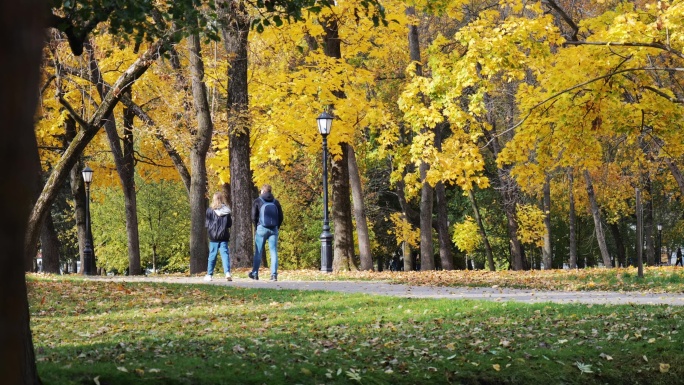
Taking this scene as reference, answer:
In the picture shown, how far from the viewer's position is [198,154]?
2672 centimetres

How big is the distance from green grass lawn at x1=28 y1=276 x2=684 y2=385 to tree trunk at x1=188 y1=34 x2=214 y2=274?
1214cm

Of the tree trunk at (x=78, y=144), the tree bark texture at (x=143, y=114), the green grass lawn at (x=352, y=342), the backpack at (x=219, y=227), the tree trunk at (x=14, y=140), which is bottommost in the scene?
the green grass lawn at (x=352, y=342)

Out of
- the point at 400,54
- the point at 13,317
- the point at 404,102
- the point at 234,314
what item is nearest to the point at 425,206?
the point at 400,54

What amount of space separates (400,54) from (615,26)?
19058 mm

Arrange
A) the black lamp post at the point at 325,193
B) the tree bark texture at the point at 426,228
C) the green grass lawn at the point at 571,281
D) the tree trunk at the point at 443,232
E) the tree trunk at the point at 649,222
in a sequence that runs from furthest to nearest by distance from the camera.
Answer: the tree trunk at the point at 649,222
the tree trunk at the point at 443,232
the tree bark texture at the point at 426,228
the black lamp post at the point at 325,193
the green grass lawn at the point at 571,281

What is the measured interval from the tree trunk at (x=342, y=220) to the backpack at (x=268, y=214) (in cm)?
678

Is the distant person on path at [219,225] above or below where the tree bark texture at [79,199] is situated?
below

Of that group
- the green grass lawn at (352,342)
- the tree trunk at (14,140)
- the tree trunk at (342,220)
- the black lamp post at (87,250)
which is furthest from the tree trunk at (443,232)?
the tree trunk at (14,140)

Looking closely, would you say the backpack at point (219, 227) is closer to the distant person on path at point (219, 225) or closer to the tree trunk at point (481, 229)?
the distant person on path at point (219, 225)

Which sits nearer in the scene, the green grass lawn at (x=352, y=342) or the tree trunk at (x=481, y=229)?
the green grass lawn at (x=352, y=342)

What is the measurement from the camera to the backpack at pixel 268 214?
19391mm

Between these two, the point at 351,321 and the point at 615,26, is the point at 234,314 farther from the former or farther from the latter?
the point at 615,26

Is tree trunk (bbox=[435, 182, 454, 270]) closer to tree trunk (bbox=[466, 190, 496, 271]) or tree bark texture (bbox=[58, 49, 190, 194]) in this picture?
tree trunk (bbox=[466, 190, 496, 271])

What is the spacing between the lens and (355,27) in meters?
26.2
